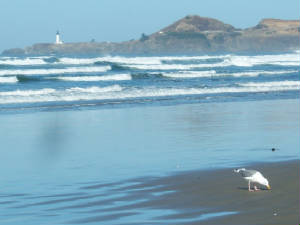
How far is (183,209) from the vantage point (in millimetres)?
7051

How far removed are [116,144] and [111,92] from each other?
507 inches

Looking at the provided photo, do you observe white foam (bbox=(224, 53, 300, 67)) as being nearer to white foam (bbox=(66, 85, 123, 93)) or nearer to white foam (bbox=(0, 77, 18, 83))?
white foam (bbox=(0, 77, 18, 83))

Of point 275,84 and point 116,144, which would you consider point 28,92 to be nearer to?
point 275,84

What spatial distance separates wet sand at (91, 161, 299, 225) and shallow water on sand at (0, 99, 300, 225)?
9cm

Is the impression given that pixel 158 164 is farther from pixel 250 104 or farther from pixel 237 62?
pixel 237 62

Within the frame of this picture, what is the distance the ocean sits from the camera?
739 cm

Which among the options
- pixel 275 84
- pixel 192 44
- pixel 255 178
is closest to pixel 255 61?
→ pixel 275 84

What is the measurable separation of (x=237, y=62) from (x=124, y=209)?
4416 cm

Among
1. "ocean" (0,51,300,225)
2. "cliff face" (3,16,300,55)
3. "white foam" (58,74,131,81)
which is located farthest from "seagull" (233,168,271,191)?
"cliff face" (3,16,300,55)

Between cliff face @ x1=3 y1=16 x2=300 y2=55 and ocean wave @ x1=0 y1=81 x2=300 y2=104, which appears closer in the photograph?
ocean wave @ x1=0 y1=81 x2=300 y2=104

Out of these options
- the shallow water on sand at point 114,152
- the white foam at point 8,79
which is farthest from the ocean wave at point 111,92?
the white foam at point 8,79

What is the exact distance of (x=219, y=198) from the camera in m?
7.52

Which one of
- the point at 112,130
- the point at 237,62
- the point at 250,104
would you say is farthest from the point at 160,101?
the point at 237,62

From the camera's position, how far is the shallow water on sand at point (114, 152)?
285 inches
